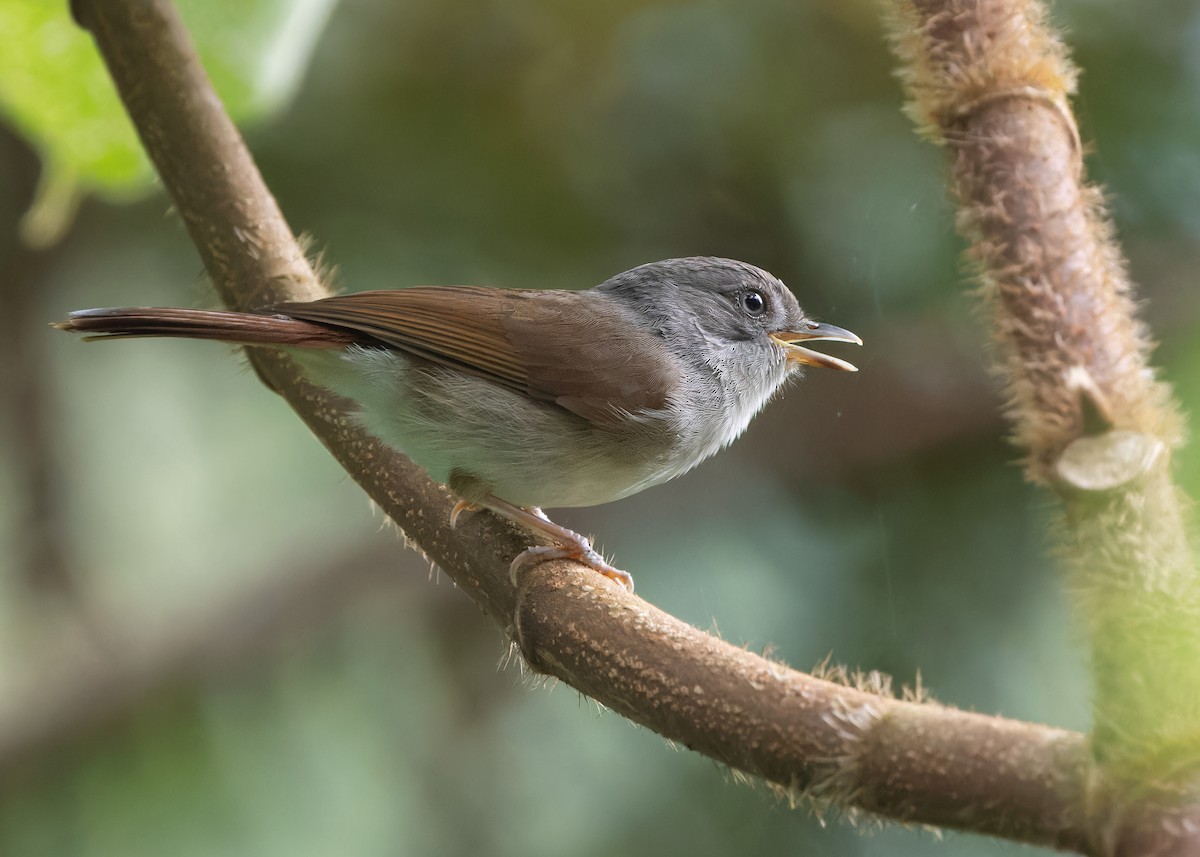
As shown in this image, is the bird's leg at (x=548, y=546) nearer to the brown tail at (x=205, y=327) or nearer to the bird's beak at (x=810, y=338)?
the brown tail at (x=205, y=327)

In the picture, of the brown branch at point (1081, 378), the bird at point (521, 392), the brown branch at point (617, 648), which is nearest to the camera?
the brown branch at point (1081, 378)

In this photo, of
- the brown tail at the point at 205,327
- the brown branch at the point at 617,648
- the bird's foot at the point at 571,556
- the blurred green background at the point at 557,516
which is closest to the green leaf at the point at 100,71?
the blurred green background at the point at 557,516

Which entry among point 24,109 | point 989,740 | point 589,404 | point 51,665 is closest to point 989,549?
point 589,404

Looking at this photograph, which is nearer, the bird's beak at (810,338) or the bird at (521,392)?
the bird at (521,392)

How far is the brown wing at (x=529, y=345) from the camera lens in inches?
101

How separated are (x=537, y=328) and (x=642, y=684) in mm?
1262

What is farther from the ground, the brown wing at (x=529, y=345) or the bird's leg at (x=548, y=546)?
the brown wing at (x=529, y=345)

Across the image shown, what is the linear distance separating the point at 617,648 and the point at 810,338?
1.26 meters

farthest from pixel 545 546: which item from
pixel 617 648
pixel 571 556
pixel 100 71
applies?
pixel 100 71

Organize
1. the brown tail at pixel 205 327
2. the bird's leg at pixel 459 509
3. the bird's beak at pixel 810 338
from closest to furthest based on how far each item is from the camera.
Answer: the brown tail at pixel 205 327 → the bird's leg at pixel 459 509 → the bird's beak at pixel 810 338

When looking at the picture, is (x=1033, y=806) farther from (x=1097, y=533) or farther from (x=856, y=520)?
(x=856, y=520)

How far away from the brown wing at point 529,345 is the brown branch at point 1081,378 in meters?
1.33

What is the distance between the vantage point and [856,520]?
3037mm

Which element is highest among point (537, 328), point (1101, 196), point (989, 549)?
point (1101, 196)
